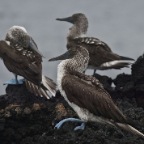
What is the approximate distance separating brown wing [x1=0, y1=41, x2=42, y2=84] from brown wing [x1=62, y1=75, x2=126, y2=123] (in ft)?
6.99

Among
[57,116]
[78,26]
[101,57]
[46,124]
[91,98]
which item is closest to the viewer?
[91,98]

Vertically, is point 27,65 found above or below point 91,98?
below

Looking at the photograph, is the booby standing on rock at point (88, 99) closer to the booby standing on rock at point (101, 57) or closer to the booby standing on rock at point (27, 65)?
the booby standing on rock at point (27, 65)

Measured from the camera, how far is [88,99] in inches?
486

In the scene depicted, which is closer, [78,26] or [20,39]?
[20,39]

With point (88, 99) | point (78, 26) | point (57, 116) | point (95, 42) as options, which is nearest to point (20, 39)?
point (95, 42)

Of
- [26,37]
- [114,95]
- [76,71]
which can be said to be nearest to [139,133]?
[76,71]

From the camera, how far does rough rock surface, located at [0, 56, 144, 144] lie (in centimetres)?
1217

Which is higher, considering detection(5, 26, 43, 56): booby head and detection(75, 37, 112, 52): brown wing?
detection(5, 26, 43, 56): booby head

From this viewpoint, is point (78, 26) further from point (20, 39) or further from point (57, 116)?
point (57, 116)

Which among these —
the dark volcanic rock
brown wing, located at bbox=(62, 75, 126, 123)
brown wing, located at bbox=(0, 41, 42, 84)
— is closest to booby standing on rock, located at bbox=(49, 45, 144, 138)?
brown wing, located at bbox=(62, 75, 126, 123)

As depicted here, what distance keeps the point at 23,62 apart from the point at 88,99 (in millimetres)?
2680

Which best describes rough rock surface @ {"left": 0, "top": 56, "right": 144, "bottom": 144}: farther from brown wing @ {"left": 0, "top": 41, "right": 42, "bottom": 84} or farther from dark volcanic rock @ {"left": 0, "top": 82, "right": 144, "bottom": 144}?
brown wing @ {"left": 0, "top": 41, "right": 42, "bottom": 84}

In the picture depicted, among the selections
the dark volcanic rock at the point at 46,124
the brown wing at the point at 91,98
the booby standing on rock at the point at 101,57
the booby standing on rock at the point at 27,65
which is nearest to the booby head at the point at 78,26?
the booby standing on rock at the point at 101,57
